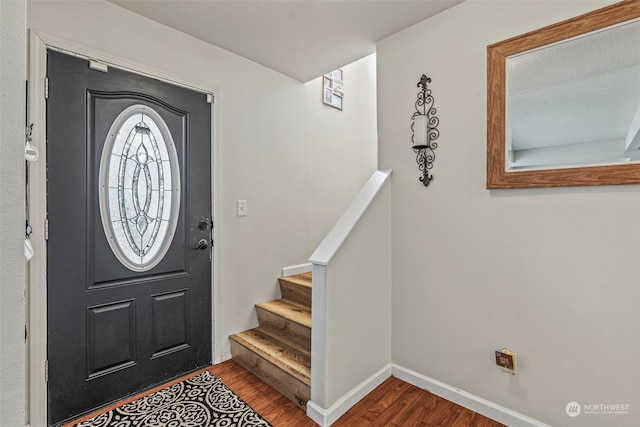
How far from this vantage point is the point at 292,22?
6.61 feet

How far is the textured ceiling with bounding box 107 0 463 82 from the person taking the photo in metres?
1.85

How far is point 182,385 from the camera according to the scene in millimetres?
2051

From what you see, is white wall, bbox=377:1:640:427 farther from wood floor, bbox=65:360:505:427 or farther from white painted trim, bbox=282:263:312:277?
white painted trim, bbox=282:263:312:277

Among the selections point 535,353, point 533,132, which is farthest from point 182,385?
point 533,132

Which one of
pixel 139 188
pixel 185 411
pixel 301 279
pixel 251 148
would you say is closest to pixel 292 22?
pixel 251 148

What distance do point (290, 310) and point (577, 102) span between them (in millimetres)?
2257

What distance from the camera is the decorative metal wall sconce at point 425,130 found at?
1.95m

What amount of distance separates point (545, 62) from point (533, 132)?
35 cm

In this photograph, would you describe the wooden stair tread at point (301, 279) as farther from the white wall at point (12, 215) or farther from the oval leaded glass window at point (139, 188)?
the white wall at point (12, 215)

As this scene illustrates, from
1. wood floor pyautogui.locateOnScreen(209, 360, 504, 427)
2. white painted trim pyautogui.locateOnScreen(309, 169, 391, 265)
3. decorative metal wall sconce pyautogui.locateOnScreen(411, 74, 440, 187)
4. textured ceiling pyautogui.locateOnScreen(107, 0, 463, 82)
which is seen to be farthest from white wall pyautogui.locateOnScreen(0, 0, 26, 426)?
decorative metal wall sconce pyautogui.locateOnScreen(411, 74, 440, 187)

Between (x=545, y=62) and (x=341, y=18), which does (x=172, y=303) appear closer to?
(x=341, y=18)

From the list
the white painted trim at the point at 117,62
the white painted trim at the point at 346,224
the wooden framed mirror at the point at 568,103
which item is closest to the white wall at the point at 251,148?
the white painted trim at the point at 117,62

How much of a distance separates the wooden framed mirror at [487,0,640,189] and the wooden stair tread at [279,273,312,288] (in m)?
1.62

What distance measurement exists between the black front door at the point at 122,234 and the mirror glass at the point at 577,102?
2.06m
